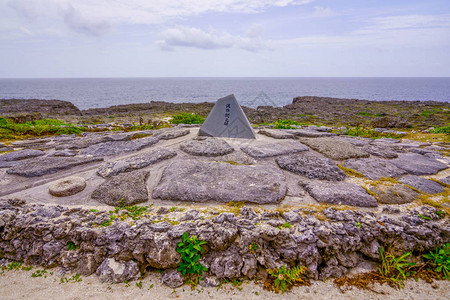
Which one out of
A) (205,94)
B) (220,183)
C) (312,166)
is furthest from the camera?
(205,94)

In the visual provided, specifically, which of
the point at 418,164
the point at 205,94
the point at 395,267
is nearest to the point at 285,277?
the point at 395,267

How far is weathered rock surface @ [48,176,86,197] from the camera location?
13.3ft

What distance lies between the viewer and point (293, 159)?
16.8 feet

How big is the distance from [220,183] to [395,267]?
2.78 meters

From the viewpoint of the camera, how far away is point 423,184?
4.56 meters

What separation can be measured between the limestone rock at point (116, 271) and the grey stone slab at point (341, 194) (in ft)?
9.81

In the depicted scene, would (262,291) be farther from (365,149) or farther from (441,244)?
(365,149)

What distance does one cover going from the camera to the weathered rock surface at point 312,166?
15.3 feet

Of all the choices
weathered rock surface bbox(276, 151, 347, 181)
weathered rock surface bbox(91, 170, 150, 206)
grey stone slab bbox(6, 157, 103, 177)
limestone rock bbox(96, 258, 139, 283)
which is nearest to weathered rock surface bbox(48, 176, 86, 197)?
weathered rock surface bbox(91, 170, 150, 206)

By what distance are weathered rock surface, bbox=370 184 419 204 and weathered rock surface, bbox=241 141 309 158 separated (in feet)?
5.99

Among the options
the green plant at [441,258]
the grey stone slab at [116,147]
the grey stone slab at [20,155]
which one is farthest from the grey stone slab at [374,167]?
the grey stone slab at [20,155]

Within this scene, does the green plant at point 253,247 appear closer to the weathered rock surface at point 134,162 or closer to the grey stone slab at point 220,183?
the grey stone slab at point 220,183

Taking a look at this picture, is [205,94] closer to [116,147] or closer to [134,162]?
[116,147]

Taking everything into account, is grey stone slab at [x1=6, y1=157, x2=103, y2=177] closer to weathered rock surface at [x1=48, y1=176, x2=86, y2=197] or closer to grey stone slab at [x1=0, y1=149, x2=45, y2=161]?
grey stone slab at [x1=0, y1=149, x2=45, y2=161]
